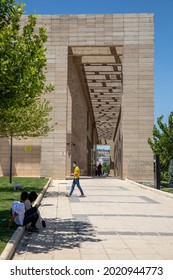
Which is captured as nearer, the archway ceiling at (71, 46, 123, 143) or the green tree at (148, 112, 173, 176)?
the green tree at (148, 112, 173, 176)

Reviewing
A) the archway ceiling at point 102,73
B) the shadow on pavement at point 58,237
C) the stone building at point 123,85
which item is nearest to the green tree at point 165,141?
the stone building at point 123,85

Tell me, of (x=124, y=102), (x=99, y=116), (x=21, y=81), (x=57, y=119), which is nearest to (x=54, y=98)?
(x=57, y=119)

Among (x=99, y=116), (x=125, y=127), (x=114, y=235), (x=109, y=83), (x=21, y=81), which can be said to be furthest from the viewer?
(x=99, y=116)

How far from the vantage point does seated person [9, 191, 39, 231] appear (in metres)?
9.88

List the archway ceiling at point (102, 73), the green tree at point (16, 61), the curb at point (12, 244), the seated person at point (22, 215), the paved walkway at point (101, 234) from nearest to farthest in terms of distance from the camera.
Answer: the curb at point (12, 244) < the paved walkway at point (101, 234) < the green tree at point (16, 61) < the seated person at point (22, 215) < the archway ceiling at point (102, 73)

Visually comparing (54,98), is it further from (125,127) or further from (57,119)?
(125,127)

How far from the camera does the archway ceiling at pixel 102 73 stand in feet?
121

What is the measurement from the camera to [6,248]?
7.63 metres

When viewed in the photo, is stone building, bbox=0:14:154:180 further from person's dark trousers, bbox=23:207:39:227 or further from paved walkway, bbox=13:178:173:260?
person's dark trousers, bbox=23:207:39:227

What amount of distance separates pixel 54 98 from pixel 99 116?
3594cm

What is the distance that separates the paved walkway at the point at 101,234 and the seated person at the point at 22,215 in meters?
0.33

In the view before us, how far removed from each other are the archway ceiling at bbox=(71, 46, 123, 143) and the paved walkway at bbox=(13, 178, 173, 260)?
23830 millimetres

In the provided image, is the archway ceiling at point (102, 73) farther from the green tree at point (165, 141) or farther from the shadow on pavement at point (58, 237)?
the shadow on pavement at point (58, 237)

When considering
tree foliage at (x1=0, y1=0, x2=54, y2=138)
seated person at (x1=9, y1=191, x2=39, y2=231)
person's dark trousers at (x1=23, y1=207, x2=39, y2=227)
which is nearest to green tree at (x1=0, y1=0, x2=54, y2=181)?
tree foliage at (x1=0, y1=0, x2=54, y2=138)
